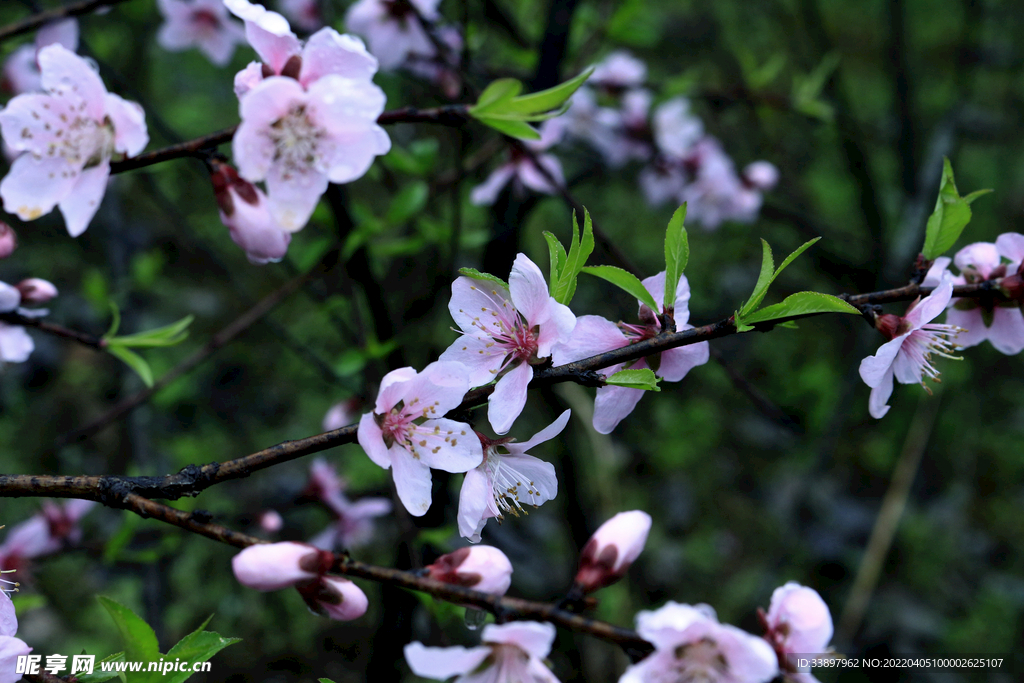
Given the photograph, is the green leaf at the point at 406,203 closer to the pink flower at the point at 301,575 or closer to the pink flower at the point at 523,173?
the pink flower at the point at 523,173

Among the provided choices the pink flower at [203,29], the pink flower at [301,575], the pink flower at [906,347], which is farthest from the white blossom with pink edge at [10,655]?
the pink flower at [203,29]

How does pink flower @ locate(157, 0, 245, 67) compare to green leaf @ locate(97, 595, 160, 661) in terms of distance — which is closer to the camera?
green leaf @ locate(97, 595, 160, 661)

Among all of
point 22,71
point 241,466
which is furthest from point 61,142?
point 22,71

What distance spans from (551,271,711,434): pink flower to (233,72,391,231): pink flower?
0.31 meters

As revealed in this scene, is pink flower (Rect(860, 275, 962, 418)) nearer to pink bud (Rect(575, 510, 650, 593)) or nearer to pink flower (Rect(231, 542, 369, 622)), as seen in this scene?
pink bud (Rect(575, 510, 650, 593))

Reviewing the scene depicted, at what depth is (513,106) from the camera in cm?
79

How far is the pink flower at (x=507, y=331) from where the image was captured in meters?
0.66

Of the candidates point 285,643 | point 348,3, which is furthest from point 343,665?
point 348,3

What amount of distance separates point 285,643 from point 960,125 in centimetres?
335

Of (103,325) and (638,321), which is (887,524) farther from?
(103,325)

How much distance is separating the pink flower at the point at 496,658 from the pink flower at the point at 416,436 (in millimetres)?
161

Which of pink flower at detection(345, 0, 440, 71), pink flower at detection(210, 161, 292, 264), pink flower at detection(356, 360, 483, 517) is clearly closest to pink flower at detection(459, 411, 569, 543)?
pink flower at detection(356, 360, 483, 517)

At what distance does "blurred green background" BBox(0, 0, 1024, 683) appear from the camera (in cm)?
196

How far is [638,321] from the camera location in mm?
839
